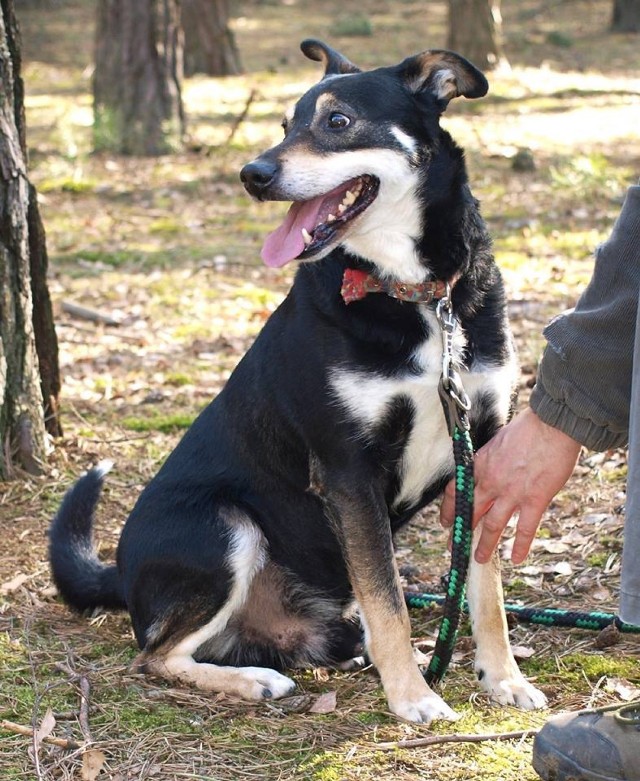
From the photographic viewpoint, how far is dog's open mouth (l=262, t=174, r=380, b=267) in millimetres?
3113

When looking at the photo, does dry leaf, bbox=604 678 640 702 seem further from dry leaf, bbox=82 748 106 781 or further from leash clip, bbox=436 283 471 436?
dry leaf, bbox=82 748 106 781

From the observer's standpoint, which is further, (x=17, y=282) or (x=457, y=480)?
(x=17, y=282)

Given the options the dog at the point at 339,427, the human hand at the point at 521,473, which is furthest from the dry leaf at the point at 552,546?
the human hand at the point at 521,473

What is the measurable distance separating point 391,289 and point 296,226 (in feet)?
1.10

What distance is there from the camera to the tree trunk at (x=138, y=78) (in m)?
10.2

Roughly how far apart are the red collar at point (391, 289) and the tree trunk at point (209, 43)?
13013 millimetres

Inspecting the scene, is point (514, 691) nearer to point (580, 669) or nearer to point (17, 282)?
point (580, 669)

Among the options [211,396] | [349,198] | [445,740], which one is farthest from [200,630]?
[211,396]

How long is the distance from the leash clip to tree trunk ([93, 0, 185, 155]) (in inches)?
315

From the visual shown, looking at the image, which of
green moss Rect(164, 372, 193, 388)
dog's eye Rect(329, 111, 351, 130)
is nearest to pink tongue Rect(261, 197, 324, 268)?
dog's eye Rect(329, 111, 351, 130)

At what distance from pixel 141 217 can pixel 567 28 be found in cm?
1479

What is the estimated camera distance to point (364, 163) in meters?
3.23

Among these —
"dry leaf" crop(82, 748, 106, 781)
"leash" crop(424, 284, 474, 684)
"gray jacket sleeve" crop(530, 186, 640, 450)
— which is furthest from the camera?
"leash" crop(424, 284, 474, 684)

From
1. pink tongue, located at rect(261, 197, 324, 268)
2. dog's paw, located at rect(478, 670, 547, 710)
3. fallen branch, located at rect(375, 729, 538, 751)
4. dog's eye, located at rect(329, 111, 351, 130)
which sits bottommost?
dog's paw, located at rect(478, 670, 547, 710)
